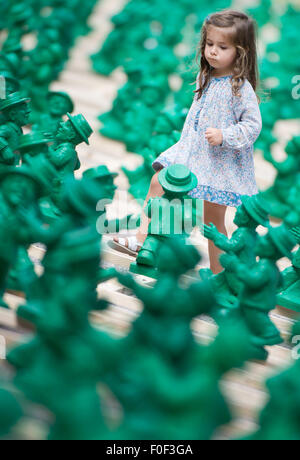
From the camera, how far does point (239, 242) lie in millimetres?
2156

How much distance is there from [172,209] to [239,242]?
0.25 metres

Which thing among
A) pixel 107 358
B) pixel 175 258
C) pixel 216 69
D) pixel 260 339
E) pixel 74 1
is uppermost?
pixel 74 1

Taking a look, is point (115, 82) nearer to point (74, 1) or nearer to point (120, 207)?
point (74, 1)

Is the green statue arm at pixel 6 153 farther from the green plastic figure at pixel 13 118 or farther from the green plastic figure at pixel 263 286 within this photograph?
the green plastic figure at pixel 263 286

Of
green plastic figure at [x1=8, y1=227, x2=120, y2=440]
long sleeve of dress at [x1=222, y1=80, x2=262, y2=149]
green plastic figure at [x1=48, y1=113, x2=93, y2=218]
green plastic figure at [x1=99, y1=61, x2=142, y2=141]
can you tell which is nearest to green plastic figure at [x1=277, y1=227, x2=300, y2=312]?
long sleeve of dress at [x1=222, y1=80, x2=262, y2=149]

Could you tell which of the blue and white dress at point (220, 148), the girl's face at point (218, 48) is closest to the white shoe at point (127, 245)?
the blue and white dress at point (220, 148)

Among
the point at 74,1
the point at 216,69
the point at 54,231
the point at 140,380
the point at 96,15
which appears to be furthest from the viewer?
the point at 96,15

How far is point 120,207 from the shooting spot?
335 cm

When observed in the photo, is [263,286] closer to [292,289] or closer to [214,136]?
[292,289]

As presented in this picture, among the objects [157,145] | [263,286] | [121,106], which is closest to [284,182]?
[157,145]

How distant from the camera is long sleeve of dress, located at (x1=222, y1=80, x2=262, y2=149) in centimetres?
252

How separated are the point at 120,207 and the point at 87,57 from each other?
3.30 m

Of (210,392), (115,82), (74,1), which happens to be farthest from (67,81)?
(210,392)

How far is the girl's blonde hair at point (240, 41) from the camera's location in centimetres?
254
